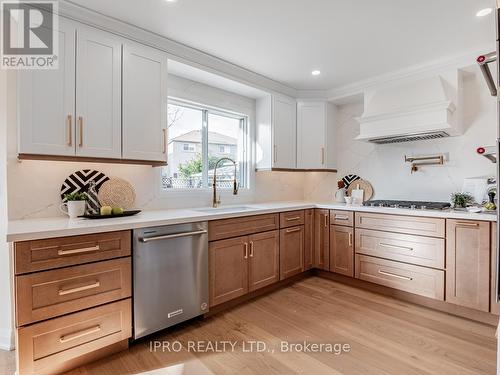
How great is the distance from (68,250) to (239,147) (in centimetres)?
236

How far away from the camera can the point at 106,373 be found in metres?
1.64

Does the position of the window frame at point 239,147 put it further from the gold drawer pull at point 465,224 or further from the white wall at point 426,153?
the gold drawer pull at point 465,224

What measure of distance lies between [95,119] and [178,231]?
1047 mm

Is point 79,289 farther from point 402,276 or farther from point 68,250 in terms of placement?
point 402,276

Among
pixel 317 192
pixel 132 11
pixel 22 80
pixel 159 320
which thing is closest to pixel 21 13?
pixel 22 80

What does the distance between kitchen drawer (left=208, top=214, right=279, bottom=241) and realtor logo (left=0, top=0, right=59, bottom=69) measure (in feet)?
5.46

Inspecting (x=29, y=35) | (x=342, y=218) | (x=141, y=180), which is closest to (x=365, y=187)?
(x=342, y=218)

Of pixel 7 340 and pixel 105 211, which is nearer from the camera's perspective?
pixel 7 340

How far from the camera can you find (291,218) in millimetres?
3070

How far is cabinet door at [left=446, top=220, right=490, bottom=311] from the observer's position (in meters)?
2.20

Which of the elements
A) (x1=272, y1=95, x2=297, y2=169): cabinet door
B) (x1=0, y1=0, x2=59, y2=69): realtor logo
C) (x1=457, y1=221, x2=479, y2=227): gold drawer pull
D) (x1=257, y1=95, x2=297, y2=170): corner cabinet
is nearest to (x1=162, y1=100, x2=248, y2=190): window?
(x1=257, y1=95, x2=297, y2=170): corner cabinet

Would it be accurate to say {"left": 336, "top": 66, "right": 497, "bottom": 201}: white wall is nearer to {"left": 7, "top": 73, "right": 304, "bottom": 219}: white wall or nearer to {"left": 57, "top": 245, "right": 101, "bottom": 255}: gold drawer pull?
{"left": 7, "top": 73, "right": 304, "bottom": 219}: white wall

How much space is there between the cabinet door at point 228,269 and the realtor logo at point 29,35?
182cm

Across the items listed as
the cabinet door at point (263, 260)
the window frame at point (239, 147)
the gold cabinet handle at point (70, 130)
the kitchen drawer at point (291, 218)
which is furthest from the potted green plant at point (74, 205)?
the kitchen drawer at point (291, 218)
